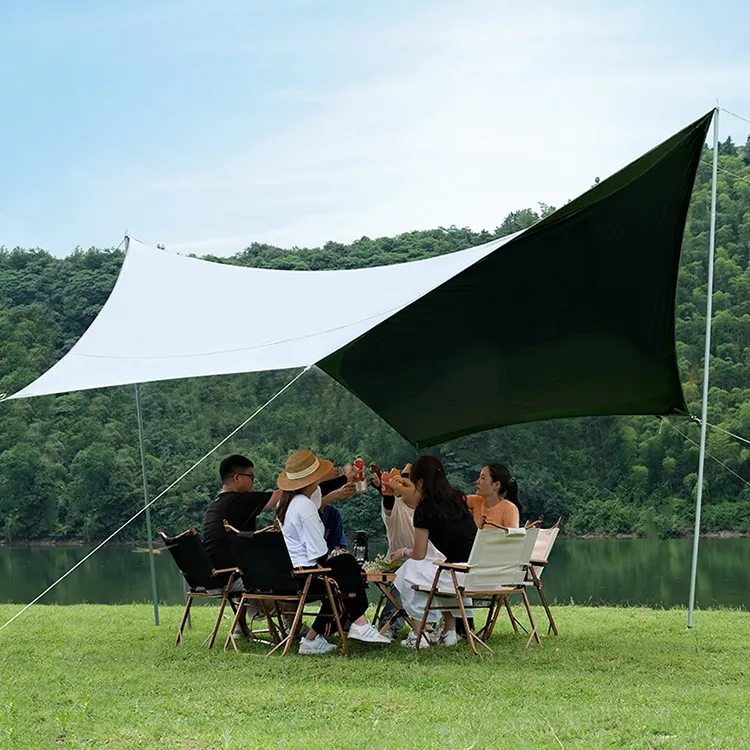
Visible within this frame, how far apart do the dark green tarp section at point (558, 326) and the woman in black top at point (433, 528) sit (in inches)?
Result: 33.8

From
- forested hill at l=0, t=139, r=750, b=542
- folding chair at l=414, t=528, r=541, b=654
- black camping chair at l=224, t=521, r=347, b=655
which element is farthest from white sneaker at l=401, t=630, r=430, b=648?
forested hill at l=0, t=139, r=750, b=542

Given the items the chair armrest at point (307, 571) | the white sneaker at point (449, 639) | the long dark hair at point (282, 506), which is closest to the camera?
the chair armrest at point (307, 571)

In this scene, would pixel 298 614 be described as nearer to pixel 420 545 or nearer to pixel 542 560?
pixel 420 545

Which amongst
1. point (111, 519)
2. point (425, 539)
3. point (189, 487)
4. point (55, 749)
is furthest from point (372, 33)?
point (55, 749)

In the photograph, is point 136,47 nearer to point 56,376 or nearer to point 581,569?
point 581,569

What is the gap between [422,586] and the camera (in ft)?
17.3

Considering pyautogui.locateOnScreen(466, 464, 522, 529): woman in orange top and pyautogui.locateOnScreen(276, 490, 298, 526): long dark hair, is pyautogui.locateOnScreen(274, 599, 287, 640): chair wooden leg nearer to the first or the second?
pyautogui.locateOnScreen(276, 490, 298, 526): long dark hair

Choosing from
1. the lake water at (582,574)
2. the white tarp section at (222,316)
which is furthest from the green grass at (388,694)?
the lake water at (582,574)

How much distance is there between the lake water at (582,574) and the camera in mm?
16703

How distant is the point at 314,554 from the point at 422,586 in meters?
0.59

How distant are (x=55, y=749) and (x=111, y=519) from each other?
2714 centimetres

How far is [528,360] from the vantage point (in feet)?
20.9

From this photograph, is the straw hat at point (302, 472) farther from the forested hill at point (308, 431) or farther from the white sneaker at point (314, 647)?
the forested hill at point (308, 431)

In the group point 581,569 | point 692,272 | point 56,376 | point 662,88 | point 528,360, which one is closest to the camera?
point 56,376
